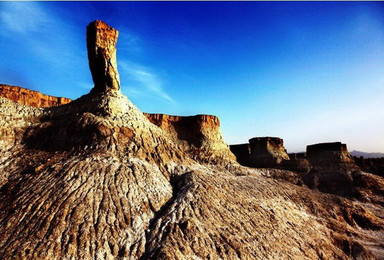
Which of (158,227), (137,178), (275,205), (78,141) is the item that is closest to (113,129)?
(78,141)

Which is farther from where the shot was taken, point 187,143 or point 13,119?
point 187,143

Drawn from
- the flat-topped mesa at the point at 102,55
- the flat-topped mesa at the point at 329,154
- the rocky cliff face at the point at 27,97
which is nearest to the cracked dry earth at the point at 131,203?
the flat-topped mesa at the point at 102,55

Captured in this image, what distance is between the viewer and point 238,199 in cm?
2212

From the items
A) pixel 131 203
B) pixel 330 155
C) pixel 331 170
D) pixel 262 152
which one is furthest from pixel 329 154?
pixel 131 203

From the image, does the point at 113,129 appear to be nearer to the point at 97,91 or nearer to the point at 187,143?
the point at 97,91

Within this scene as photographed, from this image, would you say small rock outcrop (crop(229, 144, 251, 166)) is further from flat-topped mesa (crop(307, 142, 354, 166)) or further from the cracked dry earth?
the cracked dry earth

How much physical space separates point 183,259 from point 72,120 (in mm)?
17245

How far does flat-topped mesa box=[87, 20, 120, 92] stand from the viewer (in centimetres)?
2600

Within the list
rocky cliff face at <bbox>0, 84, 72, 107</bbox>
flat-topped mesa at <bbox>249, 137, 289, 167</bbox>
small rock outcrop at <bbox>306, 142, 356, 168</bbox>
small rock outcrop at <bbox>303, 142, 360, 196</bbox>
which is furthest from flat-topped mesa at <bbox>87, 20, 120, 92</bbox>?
small rock outcrop at <bbox>306, 142, 356, 168</bbox>

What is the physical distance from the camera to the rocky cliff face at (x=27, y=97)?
4294 cm

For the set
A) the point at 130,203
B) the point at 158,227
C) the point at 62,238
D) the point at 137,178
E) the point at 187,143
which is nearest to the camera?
the point at 62,238

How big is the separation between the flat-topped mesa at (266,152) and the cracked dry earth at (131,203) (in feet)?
103

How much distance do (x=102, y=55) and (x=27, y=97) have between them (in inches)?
1142

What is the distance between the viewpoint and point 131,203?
57.0 feet
